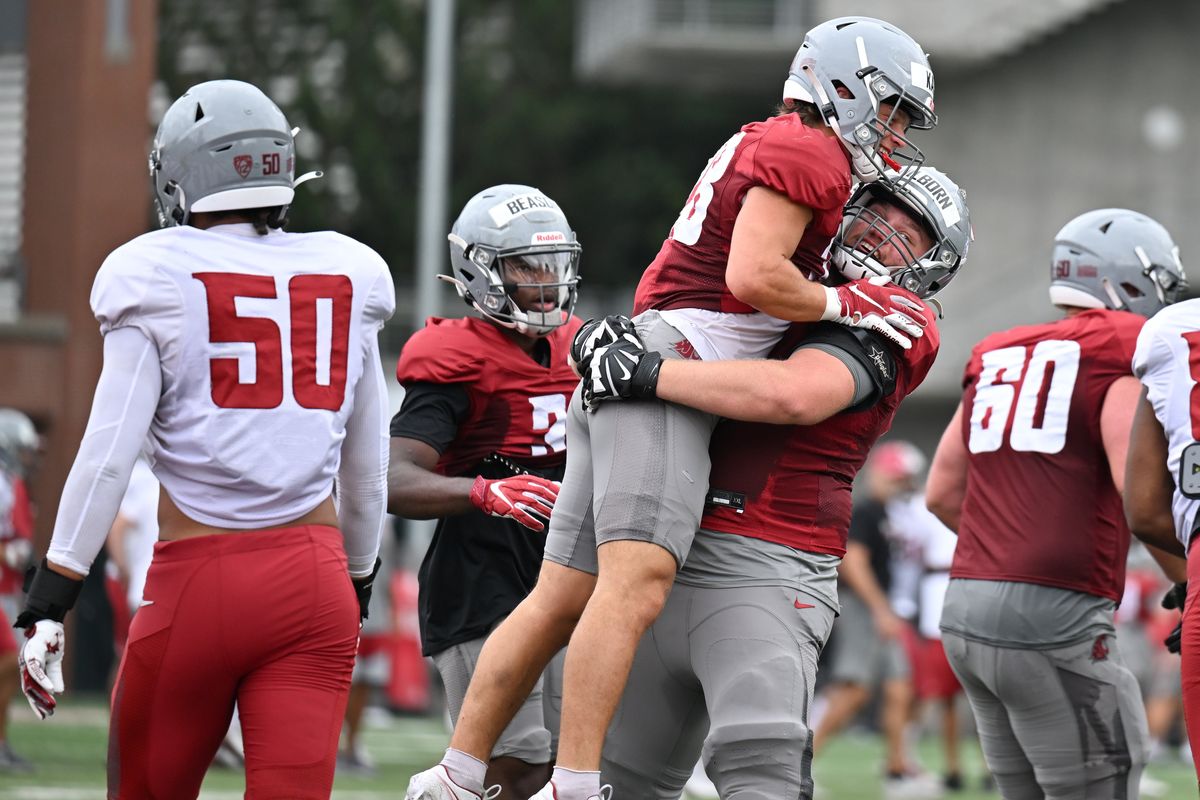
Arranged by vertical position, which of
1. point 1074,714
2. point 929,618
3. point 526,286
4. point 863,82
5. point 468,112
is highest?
point 863,82

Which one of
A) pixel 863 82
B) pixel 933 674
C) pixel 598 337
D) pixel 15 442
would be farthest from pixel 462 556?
pixel 933 674

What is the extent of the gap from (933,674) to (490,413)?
7.43 metres

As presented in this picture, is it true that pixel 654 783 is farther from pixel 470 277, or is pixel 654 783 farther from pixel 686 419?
pixel 470 277

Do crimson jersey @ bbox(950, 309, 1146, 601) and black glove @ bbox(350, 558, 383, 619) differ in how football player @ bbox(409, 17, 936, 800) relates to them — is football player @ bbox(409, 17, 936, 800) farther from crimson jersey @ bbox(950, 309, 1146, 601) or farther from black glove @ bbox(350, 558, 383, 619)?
crimson jersey @ bbox(950, 309, 1146, 601)

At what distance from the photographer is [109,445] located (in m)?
4.15

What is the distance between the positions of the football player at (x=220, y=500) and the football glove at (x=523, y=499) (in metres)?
0.86

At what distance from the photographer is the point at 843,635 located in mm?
11883

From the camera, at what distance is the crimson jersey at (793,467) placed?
4.39 metres

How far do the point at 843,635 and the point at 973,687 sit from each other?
6.12 m

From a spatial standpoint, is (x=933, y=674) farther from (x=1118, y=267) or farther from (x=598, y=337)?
(x=598, y=337)

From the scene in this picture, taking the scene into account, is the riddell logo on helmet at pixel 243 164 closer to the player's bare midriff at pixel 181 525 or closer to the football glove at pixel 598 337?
the player's bare midriff at pixel 181 525

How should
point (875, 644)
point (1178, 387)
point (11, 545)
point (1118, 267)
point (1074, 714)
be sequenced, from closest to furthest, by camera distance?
point (1178, 387)
point (1074, 714)
point (1118, 267)
point (11, 545)
point (875, 644)

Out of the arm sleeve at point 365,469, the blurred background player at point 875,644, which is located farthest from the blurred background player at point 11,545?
the arm sleeve at point 365,469

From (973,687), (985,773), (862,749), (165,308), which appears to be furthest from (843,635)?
(165,308)
